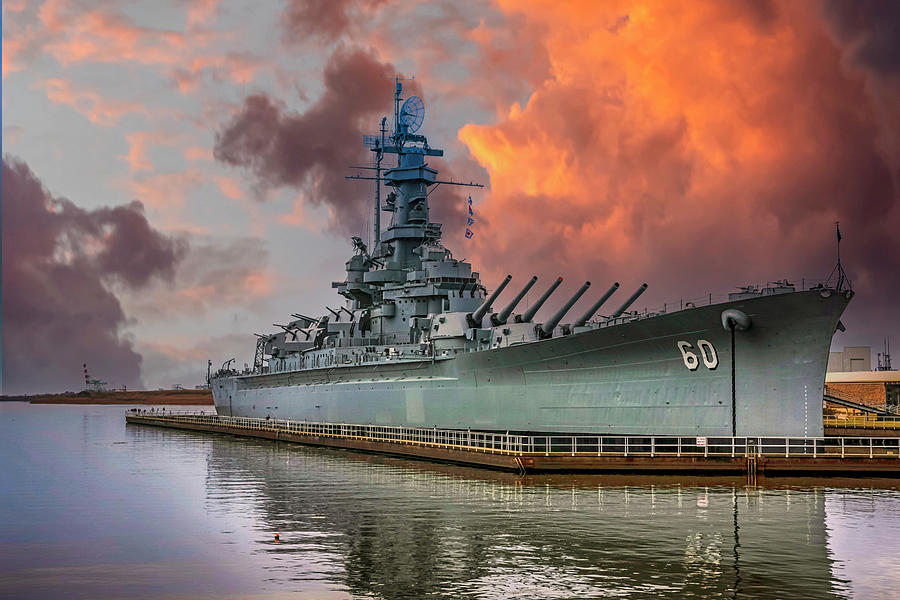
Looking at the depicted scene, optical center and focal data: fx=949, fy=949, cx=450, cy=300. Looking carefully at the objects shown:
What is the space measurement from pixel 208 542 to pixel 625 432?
19068 mm

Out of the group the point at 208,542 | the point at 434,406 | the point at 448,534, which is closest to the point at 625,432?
the point at 434,406

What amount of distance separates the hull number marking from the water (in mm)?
4865

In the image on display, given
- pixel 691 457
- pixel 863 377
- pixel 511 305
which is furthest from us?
pixel 863 377

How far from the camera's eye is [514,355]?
40.6 meters

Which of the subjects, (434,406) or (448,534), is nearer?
(448,534)

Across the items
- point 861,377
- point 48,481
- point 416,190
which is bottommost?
point 48,481

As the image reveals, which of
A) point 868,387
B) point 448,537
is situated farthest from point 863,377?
point 448,537

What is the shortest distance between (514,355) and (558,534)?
2011cm

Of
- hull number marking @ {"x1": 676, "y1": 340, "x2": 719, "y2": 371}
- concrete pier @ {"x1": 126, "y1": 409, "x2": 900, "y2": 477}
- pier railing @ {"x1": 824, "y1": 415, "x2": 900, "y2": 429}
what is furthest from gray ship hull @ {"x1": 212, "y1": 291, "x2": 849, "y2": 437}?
pier railing @ {"x1": 824, "y1": 415, "x2": 900, "y2": 429}

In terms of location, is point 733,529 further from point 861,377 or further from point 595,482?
point 861,377

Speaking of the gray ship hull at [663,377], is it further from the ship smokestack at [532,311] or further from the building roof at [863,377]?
the building roof at [863,377]

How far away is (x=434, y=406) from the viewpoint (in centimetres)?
4709

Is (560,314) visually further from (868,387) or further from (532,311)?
(868,387)

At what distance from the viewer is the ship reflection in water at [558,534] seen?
1608 centimetres
